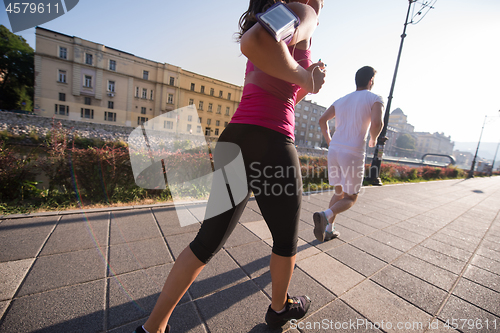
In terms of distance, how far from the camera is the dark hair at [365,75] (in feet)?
8.51

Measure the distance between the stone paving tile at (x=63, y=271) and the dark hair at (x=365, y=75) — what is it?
10.7 feet

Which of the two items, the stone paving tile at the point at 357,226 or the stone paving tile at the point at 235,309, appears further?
the stone paving tile at the point at 357,226

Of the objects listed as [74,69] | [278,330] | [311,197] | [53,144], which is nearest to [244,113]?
[278,330]

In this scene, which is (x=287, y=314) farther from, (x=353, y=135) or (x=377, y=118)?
(x=377, y=118)

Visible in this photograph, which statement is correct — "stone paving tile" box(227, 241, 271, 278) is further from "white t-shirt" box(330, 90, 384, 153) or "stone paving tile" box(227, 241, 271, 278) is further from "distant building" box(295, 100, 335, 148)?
"distant building" box(295, 100, 335, 148)

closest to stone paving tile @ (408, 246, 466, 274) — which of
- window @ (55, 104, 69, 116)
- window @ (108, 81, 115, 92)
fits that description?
window @ (55, 104, 69, 116)

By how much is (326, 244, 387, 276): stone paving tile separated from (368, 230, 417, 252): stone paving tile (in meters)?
0.62

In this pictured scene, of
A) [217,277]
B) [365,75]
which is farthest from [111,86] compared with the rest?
[217,277]

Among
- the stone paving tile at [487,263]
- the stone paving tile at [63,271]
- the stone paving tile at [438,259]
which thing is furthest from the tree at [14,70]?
the stone paving tile at [487,263]

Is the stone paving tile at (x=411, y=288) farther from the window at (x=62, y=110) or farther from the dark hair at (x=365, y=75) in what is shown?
the window at (x=62, y=110)

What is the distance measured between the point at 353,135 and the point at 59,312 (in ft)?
9.58

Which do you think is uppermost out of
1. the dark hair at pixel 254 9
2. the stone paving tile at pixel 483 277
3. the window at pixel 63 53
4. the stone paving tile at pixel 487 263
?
the window at pixel 63 53

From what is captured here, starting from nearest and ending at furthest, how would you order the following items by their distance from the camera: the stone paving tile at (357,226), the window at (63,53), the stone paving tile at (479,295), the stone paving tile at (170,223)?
the stone paving tile at (479,295) < the stone paving tile at (170,223) < the stone paving tile at (357,226) < the window at (63,53)

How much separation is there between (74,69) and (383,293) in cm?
4686
